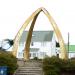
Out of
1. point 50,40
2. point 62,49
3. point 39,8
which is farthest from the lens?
point 50,40

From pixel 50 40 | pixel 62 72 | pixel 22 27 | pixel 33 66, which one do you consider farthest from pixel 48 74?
pixel 50 40

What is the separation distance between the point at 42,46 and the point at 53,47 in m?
3.54

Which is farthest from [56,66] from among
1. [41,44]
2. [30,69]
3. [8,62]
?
[41,44]

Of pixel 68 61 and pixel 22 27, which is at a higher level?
pixel 22 27

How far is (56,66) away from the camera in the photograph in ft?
104

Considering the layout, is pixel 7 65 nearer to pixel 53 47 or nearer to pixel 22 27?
pixel 22 27

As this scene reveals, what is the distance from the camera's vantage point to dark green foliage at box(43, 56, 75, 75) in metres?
31.2

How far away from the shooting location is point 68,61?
33.0 meters

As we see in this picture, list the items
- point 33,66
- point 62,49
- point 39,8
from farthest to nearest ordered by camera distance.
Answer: point 39,8 → point 62,49 → point 33,66

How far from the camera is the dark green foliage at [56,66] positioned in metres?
31.2

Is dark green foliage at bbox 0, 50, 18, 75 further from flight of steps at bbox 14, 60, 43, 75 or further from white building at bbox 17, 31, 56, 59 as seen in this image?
white building at bbox 17, 31, 56, 59

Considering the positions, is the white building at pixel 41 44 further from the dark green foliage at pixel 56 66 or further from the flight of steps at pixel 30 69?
the dark green foliage at pixel 56 66

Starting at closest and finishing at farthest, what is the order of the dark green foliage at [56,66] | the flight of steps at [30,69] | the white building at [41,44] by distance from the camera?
the dark green foliage at [56,66] → the flight of steps at [30,69] → the white building at [41,44]

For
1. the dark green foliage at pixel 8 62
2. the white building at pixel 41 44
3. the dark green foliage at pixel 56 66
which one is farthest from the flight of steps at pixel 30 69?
the white building at pixel 41 44
